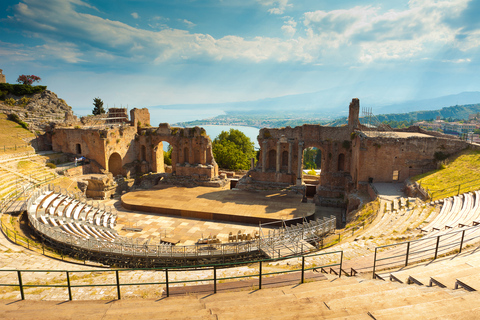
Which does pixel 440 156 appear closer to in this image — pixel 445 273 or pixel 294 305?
pixel 445 273

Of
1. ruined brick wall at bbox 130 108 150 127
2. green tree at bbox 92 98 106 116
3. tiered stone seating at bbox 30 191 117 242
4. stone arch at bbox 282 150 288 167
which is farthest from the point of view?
green tree at bbox 92 98 106 116

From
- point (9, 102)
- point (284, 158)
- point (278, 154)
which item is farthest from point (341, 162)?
point (9, 102)

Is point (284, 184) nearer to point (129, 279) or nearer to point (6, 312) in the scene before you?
point (129, 279)

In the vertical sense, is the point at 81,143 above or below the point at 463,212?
above

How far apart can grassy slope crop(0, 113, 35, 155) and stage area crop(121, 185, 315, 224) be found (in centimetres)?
1556

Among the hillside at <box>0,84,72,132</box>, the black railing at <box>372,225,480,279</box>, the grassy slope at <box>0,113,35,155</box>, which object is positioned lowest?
the black railing at <box>372,225,480,279</box>

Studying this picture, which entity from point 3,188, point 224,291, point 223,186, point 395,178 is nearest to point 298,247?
point 224,291

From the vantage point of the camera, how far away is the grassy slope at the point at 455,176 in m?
17.2

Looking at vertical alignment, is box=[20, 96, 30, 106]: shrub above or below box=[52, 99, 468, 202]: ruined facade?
above

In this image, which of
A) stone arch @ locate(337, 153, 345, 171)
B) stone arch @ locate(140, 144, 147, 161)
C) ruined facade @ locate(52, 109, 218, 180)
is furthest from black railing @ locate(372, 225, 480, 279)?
stone arch @ locate(140, 144, 147, 161)

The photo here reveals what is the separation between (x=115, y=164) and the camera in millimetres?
36250

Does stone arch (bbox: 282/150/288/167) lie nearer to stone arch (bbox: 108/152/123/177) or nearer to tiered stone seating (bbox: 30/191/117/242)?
tiered stone seating (bbox: 30/191/117/242)

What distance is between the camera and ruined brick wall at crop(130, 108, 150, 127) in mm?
39531

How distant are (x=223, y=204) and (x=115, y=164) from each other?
1884 centimetres
